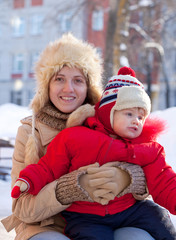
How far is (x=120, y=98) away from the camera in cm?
244

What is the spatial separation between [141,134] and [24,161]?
786mm

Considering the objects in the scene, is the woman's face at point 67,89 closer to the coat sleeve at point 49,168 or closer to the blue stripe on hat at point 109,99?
the blue stripe on hat at point 109,99

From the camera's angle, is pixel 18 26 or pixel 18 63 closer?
pixel 18 63

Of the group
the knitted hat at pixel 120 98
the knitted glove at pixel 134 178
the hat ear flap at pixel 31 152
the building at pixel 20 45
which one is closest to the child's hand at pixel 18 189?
the hat ear flap at pixel 31 152

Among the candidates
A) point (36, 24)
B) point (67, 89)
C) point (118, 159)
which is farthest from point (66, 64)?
point (36, 24)

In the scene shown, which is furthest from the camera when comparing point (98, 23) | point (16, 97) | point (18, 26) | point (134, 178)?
point (16, 97)

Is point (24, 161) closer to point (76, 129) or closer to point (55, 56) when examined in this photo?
point (76, 129)

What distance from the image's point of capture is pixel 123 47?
45.3 feet

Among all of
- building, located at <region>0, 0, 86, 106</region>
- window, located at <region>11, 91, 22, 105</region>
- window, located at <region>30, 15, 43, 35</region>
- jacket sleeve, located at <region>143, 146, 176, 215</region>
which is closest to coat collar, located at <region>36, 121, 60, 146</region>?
jacket sleeve, located at <region>143, 146, 176, 215</region>

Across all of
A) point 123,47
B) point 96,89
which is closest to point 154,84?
point 123,47

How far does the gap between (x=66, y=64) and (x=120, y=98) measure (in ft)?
1.95

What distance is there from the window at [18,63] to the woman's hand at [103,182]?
3088 cm

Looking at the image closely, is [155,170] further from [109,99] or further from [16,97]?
[16,97]

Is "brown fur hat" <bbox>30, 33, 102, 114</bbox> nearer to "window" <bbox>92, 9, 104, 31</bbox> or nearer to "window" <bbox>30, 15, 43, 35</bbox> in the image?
"window" <bbox>92, 9, 104, 31</bbox>
